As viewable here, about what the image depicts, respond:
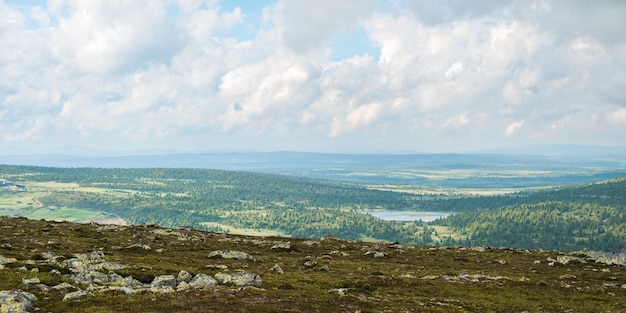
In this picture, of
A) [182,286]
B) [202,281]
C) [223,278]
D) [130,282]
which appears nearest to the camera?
[182,286]

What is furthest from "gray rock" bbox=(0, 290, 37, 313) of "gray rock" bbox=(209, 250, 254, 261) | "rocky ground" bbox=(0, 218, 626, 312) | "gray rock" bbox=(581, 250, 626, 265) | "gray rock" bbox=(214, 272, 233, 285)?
"gray rock" bbox=(581, 250, 626, 265)

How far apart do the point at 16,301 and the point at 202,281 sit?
18.3 m

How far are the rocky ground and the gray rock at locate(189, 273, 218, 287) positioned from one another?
0.70 feet

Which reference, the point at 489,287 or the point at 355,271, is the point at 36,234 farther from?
the point at 489,287

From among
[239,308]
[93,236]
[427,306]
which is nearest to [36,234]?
[93,236]

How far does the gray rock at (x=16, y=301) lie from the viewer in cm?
3253

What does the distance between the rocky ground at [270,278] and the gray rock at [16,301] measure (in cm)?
13

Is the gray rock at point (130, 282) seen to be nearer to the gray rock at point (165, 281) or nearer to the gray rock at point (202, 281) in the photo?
the gray rock at point (165, 281)

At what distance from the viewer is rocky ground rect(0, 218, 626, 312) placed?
3912cm

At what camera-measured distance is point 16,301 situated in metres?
33.8

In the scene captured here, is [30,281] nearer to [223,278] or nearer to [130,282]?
[130,282]

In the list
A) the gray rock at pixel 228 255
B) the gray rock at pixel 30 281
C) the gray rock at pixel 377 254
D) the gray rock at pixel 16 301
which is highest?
the gray rock at pixel 16 301

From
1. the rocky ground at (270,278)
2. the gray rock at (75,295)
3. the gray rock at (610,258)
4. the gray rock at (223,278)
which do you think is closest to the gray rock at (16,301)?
the rocky ground at (270,278)

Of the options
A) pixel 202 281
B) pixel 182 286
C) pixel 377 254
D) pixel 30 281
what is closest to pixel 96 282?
pixel 30 281
